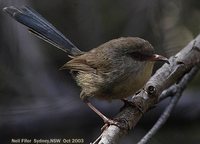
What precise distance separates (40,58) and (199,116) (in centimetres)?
204

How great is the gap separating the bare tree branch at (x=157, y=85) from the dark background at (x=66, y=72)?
104 cm

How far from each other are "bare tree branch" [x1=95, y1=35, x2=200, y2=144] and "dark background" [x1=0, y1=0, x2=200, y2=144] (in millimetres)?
1035

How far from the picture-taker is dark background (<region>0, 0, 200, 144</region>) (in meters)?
6.49

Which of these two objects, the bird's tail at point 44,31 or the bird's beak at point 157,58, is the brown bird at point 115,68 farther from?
the bird's tail at point 44,31

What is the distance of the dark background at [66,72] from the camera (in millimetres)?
6488

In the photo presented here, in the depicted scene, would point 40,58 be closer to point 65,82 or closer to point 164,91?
point 65,82

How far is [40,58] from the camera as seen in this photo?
22.7 ft

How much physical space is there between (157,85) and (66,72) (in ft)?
8.68

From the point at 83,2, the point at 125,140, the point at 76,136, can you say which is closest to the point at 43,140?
the point at 76,136

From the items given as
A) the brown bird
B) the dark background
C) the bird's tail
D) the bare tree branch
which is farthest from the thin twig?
the bird's tail

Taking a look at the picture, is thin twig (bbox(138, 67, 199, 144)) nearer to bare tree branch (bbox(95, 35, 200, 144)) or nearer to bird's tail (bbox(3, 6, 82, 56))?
bare tree branch (bbox(95, 35, 200, 144))

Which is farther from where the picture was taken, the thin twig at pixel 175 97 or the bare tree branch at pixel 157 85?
the thin twig at pixel 175 97

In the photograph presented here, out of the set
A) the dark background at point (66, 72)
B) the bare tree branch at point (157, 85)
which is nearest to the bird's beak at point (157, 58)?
the bare tree branch at point (157, 85)

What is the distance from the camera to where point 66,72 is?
25.3ft
